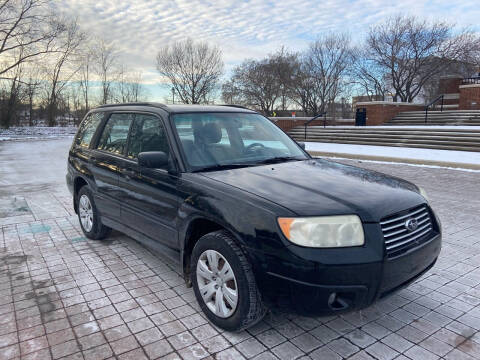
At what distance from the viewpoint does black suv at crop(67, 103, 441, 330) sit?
234 centimetres

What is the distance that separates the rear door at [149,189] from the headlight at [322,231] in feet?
3.96

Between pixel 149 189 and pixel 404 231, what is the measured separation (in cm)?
226

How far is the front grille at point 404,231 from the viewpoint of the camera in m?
2.47

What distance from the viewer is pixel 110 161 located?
4195mm

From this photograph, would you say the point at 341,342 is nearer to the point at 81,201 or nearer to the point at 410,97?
the point at 81,201

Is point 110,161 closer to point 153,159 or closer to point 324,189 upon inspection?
point 153,159

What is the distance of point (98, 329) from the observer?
9.36 feet

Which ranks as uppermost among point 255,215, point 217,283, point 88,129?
point 88,129

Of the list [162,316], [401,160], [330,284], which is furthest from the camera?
[401,160]

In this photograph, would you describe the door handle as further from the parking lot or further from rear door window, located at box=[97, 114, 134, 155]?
the parking lot

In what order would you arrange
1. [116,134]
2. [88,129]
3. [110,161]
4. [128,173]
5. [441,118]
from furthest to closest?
[441,118], [88,129], [116,134], [110,161], [128,173]

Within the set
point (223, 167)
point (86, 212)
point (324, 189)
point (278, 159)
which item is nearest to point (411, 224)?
point (324, 189)

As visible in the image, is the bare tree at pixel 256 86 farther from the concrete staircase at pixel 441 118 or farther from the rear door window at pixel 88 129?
the rear door window at pixel 88 129

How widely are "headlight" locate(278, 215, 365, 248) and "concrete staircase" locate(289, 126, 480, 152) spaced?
48.4 feet
